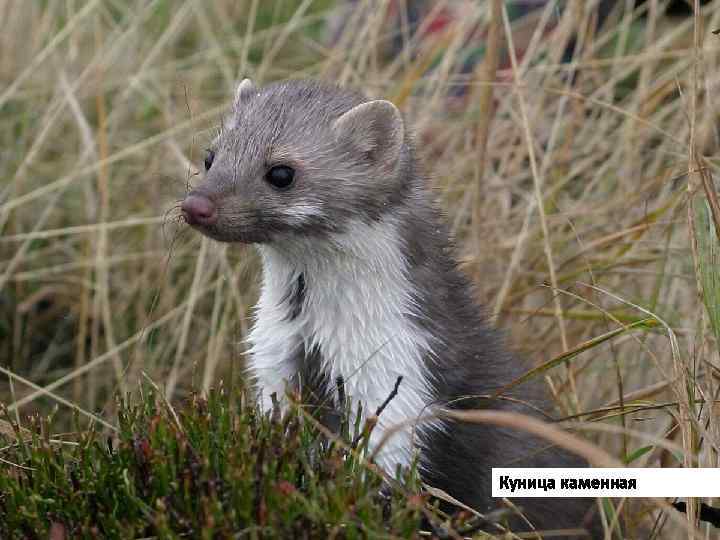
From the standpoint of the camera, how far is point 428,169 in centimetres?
453

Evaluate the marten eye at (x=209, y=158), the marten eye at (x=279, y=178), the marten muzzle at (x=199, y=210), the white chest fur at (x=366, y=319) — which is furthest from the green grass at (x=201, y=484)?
the marten eye at (x=209, y=158)

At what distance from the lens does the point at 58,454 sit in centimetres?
A: 272

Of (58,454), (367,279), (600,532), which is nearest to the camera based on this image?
(58,454)

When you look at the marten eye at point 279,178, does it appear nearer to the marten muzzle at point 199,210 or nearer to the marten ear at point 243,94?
the marten muzzle at point 199,210

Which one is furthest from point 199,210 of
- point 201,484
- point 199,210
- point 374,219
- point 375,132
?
point 201,484

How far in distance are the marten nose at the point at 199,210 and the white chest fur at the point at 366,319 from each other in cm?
29

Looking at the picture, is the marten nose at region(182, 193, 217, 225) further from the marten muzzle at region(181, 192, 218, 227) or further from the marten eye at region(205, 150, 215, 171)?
the marten eye at region(205, 150, 215, 171)

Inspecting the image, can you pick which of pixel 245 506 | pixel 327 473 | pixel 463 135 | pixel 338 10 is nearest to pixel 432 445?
pixel 327 473

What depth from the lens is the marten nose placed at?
9.78 ft

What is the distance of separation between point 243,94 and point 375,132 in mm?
497

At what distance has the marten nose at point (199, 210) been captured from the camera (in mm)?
2980

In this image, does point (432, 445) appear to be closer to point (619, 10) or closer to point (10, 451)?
point (10, 451)

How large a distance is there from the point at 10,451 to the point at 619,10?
464 cm

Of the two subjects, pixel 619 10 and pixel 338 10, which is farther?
pixel 338 10
